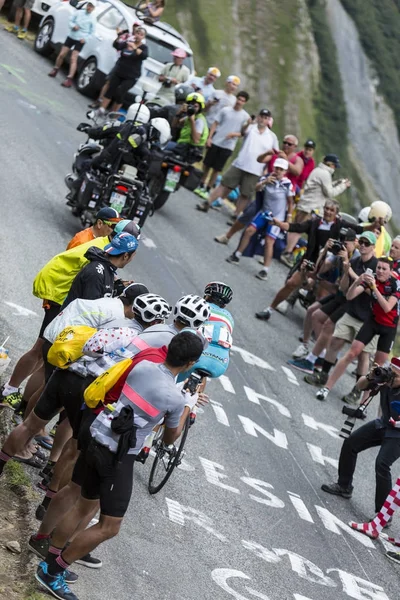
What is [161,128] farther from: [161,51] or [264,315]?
[161,51]

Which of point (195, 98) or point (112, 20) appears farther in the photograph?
point (112, 20)

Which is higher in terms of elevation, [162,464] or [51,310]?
[51,310]

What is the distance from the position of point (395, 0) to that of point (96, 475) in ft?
316

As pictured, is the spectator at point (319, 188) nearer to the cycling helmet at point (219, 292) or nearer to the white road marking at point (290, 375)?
the white road marking at point (290, 375)

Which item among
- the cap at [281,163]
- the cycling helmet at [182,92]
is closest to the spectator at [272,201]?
the cap at [281,163]

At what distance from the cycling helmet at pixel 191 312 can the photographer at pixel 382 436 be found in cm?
420

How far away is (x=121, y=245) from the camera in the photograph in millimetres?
9344

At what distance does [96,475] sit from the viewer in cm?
743

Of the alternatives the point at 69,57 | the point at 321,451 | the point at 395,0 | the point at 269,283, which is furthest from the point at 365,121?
the point at 321,451

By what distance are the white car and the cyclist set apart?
1829cm

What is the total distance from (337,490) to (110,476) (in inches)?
222

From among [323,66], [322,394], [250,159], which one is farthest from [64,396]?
[323,66]

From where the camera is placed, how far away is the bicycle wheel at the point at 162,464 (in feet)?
32.6

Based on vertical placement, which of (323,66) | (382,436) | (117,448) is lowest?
(323,66)
